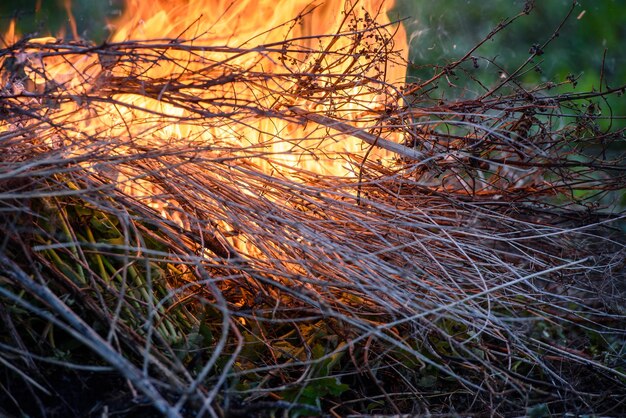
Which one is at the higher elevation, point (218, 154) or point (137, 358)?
point (218, 154)

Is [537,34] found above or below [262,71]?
above

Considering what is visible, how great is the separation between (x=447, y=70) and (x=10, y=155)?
4.65ft

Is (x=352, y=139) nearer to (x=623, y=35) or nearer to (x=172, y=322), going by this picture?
(x=172, y=322)

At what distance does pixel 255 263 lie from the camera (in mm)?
1920

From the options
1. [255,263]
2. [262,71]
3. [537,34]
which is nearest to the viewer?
[255,263]

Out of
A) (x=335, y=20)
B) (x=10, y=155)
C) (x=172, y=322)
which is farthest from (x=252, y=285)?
(x=335, y=20)

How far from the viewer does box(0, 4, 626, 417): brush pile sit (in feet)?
5.14

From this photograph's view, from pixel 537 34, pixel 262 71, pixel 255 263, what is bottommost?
pixel 255 263

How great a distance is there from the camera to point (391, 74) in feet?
9.61

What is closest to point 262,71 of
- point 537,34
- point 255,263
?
point 255,263

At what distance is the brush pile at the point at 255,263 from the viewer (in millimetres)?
1566

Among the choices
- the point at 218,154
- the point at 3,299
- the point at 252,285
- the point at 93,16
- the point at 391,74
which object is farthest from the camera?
the point at 93,16

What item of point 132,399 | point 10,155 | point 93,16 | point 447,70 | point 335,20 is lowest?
point 132,399

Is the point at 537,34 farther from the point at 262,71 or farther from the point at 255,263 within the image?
the point at 255,263
